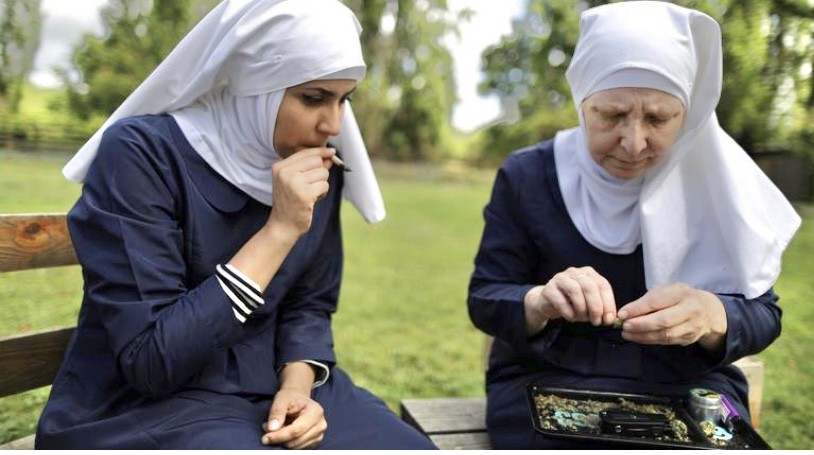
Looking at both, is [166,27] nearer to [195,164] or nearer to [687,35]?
[195,164]

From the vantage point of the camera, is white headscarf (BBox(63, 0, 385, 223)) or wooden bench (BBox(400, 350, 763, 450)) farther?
wooden bench (BBox(400, 350, 763, 450))

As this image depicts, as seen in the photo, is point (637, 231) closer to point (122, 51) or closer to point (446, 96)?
point (122, 51)

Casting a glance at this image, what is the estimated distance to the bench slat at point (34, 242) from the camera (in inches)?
68.4

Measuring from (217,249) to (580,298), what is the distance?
841 mm

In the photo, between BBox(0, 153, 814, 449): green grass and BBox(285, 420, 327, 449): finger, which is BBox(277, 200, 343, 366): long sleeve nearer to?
BBox(285, 420, 327, 449): finger

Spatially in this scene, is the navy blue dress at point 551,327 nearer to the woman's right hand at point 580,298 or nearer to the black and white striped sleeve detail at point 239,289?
the woman's right hand at point 580,298

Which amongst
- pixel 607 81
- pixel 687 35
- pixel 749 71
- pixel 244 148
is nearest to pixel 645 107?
pixel 607 81

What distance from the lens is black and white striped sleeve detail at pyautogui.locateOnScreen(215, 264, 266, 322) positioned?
1427 mm

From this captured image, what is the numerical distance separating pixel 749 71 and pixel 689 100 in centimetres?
118

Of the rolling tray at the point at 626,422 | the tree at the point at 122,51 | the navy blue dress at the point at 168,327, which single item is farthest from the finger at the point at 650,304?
the tree at the point at 122,51

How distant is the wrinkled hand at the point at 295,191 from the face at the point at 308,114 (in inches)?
4.5

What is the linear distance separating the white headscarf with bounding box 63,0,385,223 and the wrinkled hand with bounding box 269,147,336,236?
15 cm

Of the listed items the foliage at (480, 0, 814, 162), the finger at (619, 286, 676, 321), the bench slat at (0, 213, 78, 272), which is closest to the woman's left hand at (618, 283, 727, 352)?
the finger at (619, 286, 676, 321)

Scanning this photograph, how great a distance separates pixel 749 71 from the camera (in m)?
2.67
